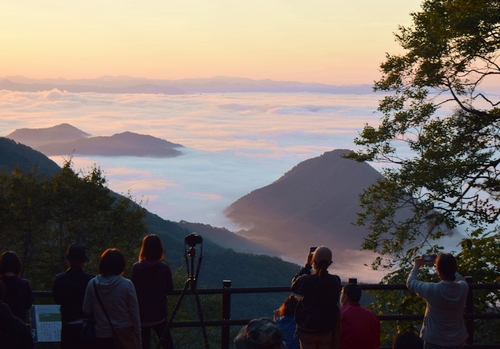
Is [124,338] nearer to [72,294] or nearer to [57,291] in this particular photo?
[72,294]

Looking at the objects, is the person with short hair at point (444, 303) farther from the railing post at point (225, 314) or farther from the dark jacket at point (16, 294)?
the dark jacket at point (16, 294)

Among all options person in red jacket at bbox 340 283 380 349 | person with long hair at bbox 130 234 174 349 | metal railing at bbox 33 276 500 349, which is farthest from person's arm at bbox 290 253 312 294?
person with long hair at bbox 130 234 174 349

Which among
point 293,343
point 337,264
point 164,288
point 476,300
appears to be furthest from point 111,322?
point 337,264

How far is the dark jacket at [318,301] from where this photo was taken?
5.61 metres

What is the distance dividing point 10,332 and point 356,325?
3.03m

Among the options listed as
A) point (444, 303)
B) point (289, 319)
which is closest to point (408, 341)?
point (444, 303)

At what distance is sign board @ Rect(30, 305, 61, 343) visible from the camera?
5.89 m

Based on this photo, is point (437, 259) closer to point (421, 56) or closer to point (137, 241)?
point (421, 56)

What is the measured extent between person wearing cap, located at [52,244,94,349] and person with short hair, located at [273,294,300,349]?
197 centimetres

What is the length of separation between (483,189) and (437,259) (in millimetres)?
14162

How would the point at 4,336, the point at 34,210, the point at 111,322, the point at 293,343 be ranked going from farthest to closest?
the point at 34,210, the point at 293,343, the point at 111,322, the point at 4,336

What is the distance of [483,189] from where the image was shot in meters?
18.5

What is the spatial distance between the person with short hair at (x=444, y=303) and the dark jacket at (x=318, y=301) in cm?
82

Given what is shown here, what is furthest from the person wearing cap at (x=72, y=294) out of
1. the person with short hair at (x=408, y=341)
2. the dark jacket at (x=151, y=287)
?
the person with short hair at (x=408, y=341)
